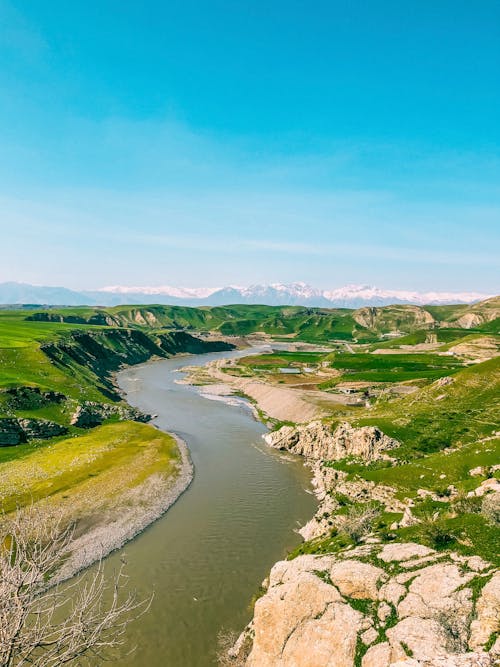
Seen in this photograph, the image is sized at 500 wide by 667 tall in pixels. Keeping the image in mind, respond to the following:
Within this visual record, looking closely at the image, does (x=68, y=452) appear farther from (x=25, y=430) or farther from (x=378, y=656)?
(x=378, y=656)

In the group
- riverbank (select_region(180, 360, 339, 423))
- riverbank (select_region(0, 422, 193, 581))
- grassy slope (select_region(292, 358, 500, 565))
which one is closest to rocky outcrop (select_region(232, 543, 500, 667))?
grassy slope (select_region(292, 358, 500, 565))

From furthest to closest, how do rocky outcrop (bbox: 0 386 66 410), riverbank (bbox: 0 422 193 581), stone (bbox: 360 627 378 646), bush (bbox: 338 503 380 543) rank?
rocky outcrop (bbox: 0 386 66 410) < riverbank (bbox: 0 422 193 581) < bush (bbox: 338 503 380 543) < stone (bbox: 360 627 378 646)

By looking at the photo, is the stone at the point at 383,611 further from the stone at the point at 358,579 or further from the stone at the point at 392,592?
the stone at the point at 358,579

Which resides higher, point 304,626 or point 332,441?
point 304,626

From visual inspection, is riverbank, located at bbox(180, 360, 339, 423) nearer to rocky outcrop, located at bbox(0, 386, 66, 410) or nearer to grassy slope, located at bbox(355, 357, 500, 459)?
grassy slope, located at bbox(355, 357, 500, 459)

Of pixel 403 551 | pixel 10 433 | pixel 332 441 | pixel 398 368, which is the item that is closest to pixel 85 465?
pixel 10 433

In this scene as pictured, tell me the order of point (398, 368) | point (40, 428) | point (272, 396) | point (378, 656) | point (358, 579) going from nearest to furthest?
point (378, 656), point (358, 579), point (40, 428), point (272, 396), point (398, 368)

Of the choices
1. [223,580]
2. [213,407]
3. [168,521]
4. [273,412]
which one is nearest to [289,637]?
[223,580]

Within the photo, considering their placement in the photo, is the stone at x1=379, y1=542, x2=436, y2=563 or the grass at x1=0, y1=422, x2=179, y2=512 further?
the grass at x1=0, y1=422, x2=179, y2=512
